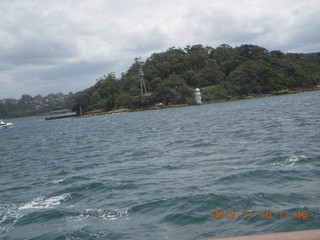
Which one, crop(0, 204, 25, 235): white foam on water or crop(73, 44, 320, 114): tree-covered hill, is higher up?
crop(73, 44, 320, 114): tree-covered hill

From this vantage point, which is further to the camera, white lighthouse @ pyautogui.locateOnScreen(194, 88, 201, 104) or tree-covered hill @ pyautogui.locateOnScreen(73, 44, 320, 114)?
tree-covered hill @ pyautogui.locateOnScreen(73, 44, 320, 114)

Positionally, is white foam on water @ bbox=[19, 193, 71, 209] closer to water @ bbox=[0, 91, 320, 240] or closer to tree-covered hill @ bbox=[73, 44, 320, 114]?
water @ bbox=[0, 91, 320, 240]

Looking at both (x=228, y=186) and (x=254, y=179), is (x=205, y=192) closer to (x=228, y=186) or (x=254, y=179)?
(x=228, y=186)

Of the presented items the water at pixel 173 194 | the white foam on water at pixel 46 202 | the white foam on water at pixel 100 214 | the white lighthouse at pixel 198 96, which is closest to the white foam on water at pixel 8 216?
the water at pixel 173 194

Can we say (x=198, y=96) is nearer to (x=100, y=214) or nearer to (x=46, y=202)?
(x=46, y=202)

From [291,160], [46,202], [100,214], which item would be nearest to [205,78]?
[291,160]

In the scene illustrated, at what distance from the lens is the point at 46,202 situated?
13016mm

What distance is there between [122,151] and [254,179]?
44.6 feet

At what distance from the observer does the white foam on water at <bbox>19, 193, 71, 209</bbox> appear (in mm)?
12624

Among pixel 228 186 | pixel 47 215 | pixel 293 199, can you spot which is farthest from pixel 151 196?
pixel 293 199
